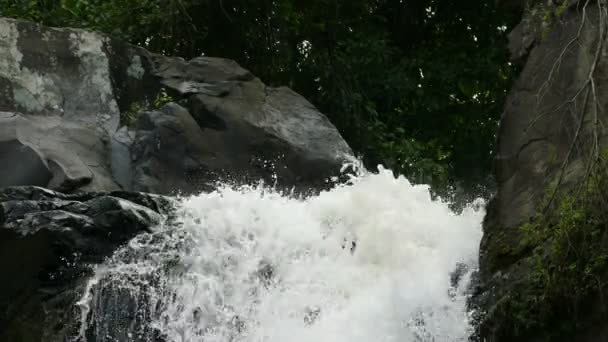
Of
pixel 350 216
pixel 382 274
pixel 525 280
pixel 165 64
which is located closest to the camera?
pixel 525 280

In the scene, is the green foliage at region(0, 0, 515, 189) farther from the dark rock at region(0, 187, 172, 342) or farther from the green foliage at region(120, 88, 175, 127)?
the dark rock at region(0, 187, 172, 342)


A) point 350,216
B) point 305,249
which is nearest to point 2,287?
point 305,249

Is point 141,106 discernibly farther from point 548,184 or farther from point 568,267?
point 568,267

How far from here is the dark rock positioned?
6.57m

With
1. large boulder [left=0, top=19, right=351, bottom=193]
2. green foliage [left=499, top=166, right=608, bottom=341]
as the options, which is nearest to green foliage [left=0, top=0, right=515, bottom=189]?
large boulder [left=0, top=19, right=351, bottom=193]

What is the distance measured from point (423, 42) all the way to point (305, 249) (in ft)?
24.1

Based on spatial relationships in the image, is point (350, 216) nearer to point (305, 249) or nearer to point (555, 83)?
point (305, 249)

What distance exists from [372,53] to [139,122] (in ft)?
14.4

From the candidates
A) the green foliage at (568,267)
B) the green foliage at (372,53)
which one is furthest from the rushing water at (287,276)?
the green foliage at (372,53)

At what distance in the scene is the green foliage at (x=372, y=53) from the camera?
1206 centimetres

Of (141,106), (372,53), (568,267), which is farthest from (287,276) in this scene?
(372,53)

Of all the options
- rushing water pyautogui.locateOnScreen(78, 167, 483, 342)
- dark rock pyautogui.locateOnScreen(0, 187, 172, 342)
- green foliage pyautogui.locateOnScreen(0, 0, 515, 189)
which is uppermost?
green foliage pyautogui.locateOnScreen(0, 0, 515, 189)

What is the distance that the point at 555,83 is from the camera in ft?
22.7

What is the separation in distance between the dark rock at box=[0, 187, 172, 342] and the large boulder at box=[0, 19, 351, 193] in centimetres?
157
